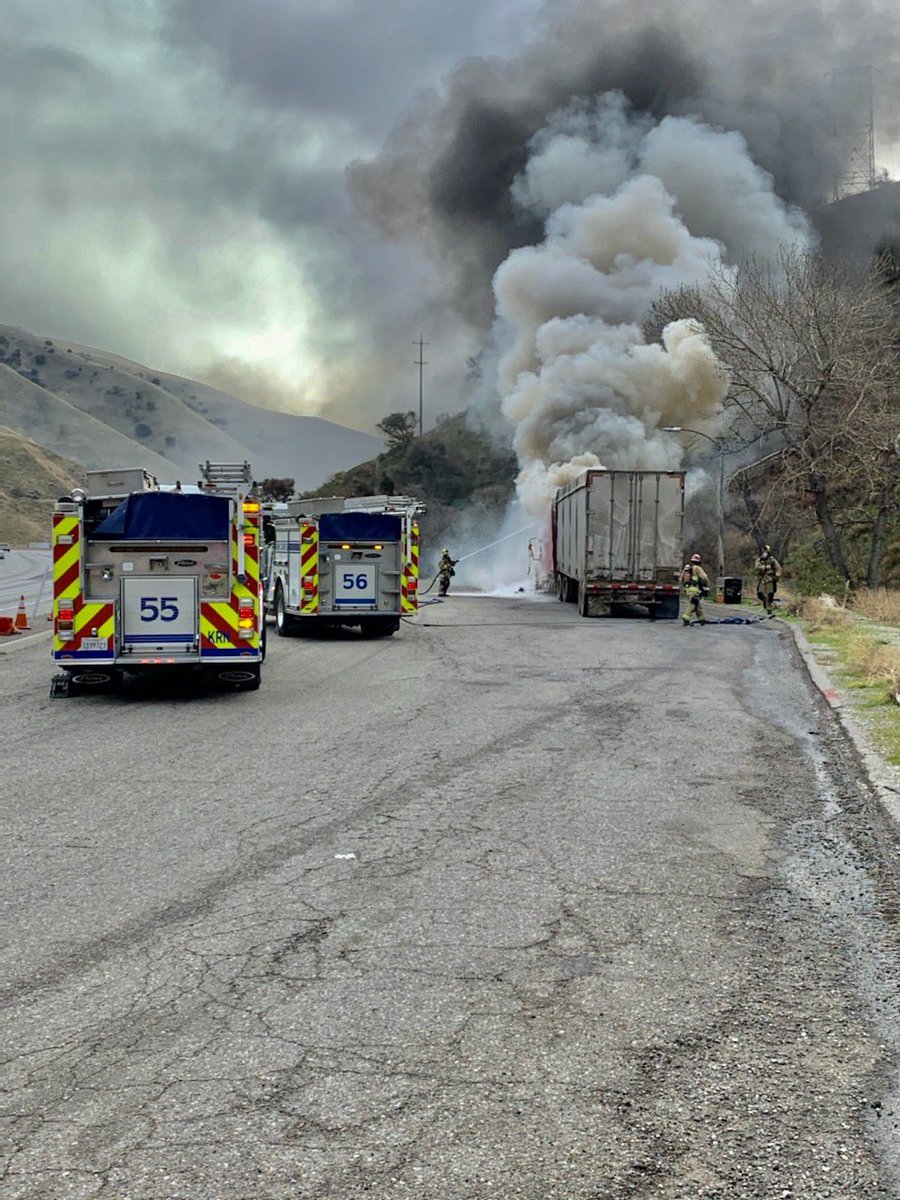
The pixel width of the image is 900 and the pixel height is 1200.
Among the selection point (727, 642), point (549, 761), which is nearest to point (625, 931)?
Answer: point (549, 761)

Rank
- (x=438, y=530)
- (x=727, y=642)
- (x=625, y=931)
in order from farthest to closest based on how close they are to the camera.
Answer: (x=438, y=530), (x=727, y=642), (x=625, y=931)

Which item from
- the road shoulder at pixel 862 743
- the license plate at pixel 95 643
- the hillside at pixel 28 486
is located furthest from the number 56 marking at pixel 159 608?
the hillside at pixel 28 486

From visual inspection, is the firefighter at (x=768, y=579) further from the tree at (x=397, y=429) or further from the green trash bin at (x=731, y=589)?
the tree at (x=397, y=429)

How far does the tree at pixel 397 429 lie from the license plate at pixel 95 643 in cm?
7739

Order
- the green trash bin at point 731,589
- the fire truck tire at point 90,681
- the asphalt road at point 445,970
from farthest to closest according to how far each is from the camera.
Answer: the green trash bin at point 731,589 → the fire truck tire at point 90,681 → the asphalt road at point 445,970

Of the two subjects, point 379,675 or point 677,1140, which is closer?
point 677,1140

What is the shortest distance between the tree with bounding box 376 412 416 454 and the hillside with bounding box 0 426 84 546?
36259 mm

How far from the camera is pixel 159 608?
1174cm

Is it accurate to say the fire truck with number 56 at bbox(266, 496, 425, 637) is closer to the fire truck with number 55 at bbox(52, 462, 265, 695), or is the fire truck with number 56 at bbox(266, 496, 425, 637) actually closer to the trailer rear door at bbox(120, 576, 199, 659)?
the fire truck with number 55 at bbox(52, 462, 265, 695)

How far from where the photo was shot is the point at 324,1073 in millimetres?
3453

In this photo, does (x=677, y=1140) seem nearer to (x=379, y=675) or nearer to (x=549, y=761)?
(x=549, y=761)

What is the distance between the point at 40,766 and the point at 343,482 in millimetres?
79338

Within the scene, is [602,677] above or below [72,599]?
below

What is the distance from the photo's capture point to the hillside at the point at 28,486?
110 metres
